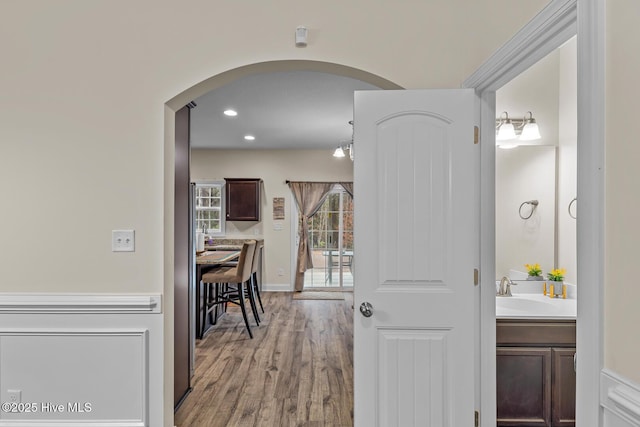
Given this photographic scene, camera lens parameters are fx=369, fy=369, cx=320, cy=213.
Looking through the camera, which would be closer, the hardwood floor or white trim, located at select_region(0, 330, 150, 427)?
white trim, located at select_region(0, 330, 150, 427)

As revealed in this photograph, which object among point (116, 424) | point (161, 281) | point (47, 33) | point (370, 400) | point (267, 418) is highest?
point (47, 33)

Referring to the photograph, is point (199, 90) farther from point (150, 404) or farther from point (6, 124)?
point (150, 404)

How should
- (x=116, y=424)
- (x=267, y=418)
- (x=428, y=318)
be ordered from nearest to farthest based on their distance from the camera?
(x=428, y=318) → (x=116, y=424) → (x=267, y=418)

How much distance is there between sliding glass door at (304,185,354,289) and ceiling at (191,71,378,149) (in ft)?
3.54

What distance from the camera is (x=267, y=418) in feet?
7.97

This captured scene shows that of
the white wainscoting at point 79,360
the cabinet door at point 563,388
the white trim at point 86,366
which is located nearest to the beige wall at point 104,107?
the white wainscoting at point 79,360

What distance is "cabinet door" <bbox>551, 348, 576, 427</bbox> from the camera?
1.96 m

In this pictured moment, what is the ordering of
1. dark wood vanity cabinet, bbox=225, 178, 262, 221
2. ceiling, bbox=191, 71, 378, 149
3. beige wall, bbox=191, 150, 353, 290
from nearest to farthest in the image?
ceiling, bbox=191, 71, 378, 149 < dark wood vanity cabinet, bbox=225, 178, 262, 221 < beige wall, bbox=191, 150, 353, 290

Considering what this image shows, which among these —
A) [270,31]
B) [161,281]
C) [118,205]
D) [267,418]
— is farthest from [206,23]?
[267,418]

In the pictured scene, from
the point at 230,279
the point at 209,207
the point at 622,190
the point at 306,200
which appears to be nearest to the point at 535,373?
the point at 622,190

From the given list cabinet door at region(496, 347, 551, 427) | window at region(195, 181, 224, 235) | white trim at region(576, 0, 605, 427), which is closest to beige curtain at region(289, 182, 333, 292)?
window at region(195, 181, 224, 235)

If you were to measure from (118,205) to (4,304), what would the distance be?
799 mm

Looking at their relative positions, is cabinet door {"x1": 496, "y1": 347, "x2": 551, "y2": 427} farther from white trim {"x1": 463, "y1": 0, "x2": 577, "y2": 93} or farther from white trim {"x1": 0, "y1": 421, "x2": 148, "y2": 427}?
white trim {"x1": 0, "y1": 421, "x2": 148, "y2": 427}

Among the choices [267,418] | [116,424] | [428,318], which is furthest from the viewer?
[267,418]
